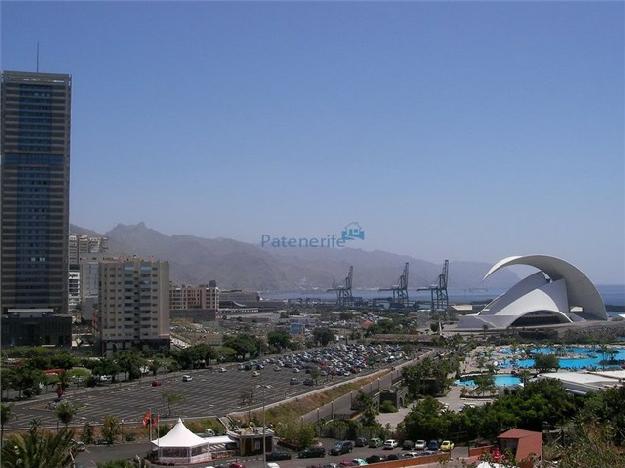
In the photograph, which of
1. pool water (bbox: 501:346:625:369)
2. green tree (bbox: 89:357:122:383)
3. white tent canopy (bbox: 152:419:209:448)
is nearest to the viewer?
white tent canopy (bbox: 152:419:209:448)

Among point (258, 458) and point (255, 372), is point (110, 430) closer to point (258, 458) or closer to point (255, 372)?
point (258, 458)

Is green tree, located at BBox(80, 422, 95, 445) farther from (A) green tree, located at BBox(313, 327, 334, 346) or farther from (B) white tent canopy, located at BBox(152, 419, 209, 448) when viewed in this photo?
(A) green tree, located at BBox(313, 327, 334, 346)

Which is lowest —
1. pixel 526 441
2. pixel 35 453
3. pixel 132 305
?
pixel 526 441

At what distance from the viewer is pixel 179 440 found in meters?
11.2

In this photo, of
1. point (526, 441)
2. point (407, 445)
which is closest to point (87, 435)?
point (407, 445)

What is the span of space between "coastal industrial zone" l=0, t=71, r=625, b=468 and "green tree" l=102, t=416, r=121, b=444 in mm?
24

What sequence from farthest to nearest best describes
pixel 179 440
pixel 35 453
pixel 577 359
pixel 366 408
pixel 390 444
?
pixel 577 359 → pixel 366 408 → pixel 390 444 → pixel 179 440 → pixel 35 453

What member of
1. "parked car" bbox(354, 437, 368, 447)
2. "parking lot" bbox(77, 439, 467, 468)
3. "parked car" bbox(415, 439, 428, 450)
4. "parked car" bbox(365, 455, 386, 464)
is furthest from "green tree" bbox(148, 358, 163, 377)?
"parked car" bbox(365, 455, 386, 464)

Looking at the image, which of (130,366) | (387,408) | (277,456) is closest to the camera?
(277,456)

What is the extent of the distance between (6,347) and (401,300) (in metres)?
41.5

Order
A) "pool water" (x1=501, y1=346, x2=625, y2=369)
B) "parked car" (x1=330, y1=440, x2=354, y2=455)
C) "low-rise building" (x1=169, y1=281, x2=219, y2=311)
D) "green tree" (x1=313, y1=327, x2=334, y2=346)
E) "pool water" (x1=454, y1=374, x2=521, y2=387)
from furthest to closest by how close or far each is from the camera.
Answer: "low-rise building" (x1=169, y1=281, x2=219, y2=311) → "green tree" (x1=313, y1=327, x2=334, y2=346) → "pool water" (x1=501, y1=346, x2=625, y2=369) → "pool water" (x1=454, y1=374, x2=521, y2=387) → "parked car" (x1=330, y1=440, x2=354, y2=455)

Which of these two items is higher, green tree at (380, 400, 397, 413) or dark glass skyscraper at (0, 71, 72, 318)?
dark glass skyscraper at (0, 71, 72, 318)

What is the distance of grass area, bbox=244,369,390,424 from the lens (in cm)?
1473

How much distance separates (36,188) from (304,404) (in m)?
19.1
